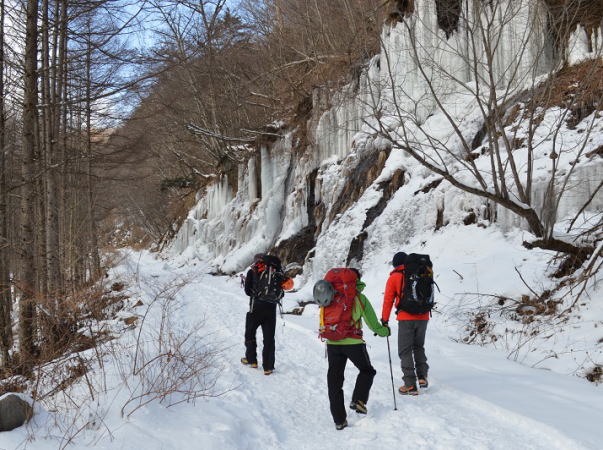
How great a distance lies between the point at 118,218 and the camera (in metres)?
65.6

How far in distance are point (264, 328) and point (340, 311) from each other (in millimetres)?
2361

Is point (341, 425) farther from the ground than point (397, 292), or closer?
closer

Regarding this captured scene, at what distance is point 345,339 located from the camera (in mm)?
4250

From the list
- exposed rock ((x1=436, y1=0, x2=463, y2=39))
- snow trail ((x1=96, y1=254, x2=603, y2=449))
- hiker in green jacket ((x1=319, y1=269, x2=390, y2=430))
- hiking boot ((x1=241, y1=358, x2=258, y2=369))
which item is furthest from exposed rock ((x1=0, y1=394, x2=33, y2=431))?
exposed rock ((x1=436, y1=0, x2=463, y2=39))

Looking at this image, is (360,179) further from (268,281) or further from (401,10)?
(268,281)

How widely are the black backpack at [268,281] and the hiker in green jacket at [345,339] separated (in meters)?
2.11

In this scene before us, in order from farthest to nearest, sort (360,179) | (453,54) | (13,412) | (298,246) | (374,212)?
(298,246)
(360,179)
(374,212)
(453,54)
(13,412)

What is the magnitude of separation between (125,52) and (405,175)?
9327 mm

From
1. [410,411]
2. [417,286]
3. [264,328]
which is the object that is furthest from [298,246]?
[410,411]

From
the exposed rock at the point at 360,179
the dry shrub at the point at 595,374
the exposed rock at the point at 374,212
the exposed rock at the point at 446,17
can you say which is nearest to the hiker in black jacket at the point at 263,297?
the dry shrub at the point at 595,374

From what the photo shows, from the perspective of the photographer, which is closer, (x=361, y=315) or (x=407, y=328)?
(x=361, y=315)

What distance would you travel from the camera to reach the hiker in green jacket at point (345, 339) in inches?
165

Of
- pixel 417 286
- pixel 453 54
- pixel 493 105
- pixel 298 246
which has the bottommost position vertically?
pixel 298 246

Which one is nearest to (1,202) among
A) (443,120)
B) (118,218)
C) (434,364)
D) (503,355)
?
(434,364)
